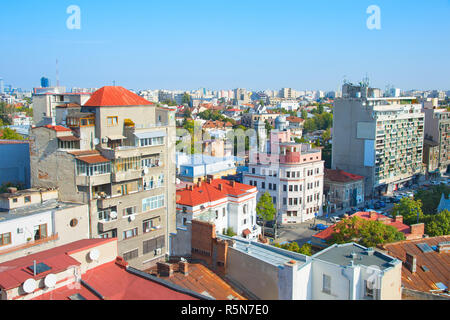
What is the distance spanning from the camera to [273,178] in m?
36.3

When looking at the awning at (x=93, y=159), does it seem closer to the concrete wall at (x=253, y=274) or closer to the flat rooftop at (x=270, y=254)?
the flat rooftop at (x=270, y=254)

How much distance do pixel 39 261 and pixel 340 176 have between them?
1390 inches

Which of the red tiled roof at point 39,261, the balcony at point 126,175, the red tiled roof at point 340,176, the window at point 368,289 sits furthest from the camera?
the red tiled roof at point 340,176

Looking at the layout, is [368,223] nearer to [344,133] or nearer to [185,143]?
[344,133]

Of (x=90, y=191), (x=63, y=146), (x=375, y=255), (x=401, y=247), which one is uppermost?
(x=63, y=146)

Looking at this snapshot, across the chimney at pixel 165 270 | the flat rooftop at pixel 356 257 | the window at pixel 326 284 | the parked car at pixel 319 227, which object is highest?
the flat rooftop at pixel 356 257

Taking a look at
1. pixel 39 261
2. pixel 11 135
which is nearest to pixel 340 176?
pixel 11 135

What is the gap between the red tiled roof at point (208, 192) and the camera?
84.5ft

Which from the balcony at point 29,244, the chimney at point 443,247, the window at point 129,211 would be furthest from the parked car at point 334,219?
the balcony at point 29,244

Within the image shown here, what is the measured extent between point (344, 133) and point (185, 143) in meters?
18.7

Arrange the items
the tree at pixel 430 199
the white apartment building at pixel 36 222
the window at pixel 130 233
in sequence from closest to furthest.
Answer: the white apartment building at pixel 36 222 → the window at pixel 130 233 → the tree at pixel 430 199

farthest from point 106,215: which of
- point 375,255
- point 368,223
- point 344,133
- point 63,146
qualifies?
point 344,133

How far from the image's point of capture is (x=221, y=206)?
27.2 meters

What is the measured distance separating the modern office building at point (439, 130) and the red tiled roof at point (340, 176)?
2034 cm
